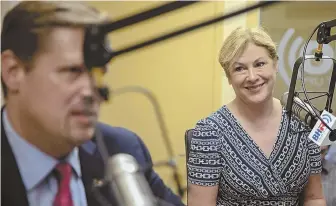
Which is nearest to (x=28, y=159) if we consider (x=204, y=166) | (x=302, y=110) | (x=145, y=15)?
(x=145, y=15)

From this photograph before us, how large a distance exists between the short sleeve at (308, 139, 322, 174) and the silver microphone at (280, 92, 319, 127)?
0.04 metres

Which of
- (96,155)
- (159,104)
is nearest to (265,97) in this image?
(159,104)

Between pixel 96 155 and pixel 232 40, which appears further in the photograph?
pixel 232 40

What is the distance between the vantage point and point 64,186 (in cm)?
68

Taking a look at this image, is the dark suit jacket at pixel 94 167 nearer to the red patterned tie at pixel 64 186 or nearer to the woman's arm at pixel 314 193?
the red patterned tie at pixel 64 186

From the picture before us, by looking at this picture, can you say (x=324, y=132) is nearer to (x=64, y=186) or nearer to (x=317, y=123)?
(x=317, y=123)

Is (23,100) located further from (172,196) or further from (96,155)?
(172,196)

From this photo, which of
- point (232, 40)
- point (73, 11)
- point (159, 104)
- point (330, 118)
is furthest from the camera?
point (330, 118)

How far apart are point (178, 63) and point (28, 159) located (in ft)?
0.96

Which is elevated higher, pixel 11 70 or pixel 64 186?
pixel 11 70

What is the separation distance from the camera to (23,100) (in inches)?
25.1

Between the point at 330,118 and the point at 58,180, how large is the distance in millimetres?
585

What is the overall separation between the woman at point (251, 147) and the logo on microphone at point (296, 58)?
0.06 metres

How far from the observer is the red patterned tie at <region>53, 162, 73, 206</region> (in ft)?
2.22
